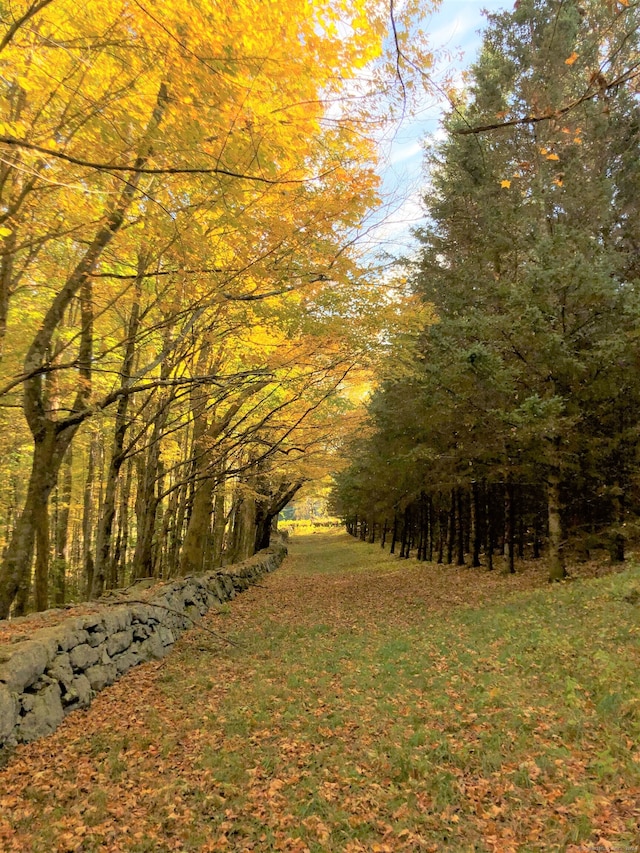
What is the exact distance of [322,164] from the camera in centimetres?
573

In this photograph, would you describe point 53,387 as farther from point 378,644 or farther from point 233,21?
point 378,644

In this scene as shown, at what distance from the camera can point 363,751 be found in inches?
172

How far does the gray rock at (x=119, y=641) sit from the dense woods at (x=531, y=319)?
7.11 metres

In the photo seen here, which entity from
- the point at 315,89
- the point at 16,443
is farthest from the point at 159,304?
the point at 16,443

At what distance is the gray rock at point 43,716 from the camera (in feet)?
15.0

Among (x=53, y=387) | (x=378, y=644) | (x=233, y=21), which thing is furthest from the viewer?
(x=378, y=644)

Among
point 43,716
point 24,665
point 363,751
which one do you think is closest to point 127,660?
point 43,716

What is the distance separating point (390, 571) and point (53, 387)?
1542 centimetres

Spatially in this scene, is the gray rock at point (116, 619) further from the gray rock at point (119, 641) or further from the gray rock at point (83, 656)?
the gray rock at point (83, 656)

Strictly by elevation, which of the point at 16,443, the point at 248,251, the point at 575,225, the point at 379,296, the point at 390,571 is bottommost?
the point at 390,571

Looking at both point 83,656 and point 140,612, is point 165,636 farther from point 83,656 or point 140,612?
point 83,656

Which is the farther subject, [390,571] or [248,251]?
[390,571]

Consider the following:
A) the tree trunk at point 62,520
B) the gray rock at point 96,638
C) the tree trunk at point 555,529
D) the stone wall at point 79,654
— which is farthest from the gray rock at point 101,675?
the tree trunk at point 555,529

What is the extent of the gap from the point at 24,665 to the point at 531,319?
33.6 ft
